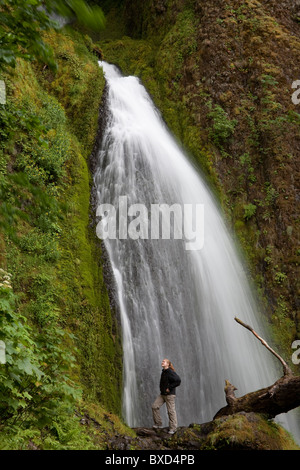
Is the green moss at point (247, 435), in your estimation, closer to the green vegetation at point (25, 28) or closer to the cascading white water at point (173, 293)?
the cascading white water at point (173, 293)

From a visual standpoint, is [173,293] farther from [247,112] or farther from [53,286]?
[247,112]

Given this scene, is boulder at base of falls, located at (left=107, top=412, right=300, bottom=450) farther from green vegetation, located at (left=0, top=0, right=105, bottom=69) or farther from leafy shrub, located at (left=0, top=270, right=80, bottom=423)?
green vegetation, located at (left=0, top=0, right=105, bottom=69)

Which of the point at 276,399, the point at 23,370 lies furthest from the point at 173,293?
the point at 23,370

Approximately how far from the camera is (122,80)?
589 inches

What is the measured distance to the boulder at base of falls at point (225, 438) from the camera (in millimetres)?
5059

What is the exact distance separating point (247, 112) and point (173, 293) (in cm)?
821

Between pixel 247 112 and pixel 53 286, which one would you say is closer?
pixel 53 286

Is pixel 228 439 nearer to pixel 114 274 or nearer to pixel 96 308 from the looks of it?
pixel 96 308

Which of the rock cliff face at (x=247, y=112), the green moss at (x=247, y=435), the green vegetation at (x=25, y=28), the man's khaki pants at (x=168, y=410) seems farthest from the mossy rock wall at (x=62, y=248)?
the rock cliff face at (x=247, y=112)

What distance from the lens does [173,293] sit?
354 inches

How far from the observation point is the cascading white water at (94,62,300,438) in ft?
25.5

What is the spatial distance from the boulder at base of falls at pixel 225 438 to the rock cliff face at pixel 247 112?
5431mm
